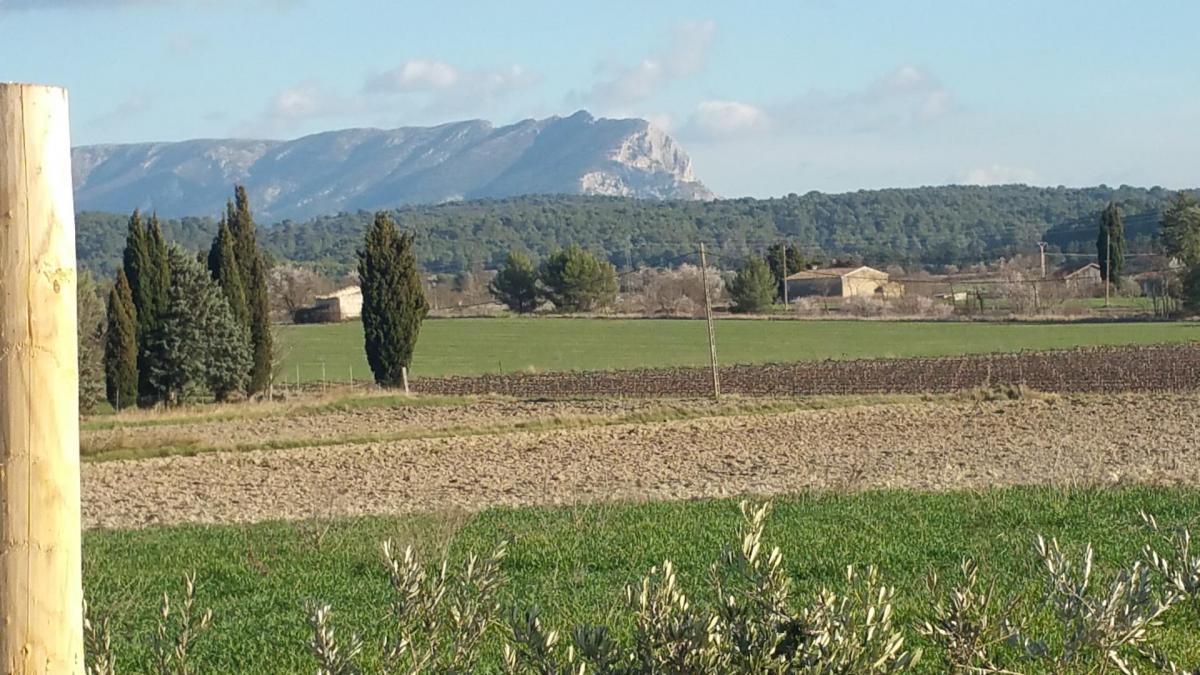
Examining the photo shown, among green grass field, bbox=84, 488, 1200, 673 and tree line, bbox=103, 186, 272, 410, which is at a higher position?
tree line, bbox=103, 186, 272, 410

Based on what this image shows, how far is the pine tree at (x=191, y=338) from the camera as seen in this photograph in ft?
153

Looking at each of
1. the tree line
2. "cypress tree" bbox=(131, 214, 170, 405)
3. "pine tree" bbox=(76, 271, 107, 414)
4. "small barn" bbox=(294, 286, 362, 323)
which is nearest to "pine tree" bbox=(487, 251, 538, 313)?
"small barn" bbox=(294, 286, 362, 323)

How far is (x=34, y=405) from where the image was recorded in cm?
322

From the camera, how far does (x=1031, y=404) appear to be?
3766 cm

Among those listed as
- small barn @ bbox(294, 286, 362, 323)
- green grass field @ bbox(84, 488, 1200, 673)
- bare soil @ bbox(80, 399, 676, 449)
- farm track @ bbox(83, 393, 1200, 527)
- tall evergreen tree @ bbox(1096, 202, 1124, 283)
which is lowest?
farm track @ bbox(83, 393, 1200, 527)

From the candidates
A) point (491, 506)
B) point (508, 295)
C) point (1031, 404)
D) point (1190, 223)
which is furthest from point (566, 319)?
point (491, 506)

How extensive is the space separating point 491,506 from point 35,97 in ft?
54.2

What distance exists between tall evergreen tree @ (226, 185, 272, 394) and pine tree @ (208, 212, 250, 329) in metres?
0.39

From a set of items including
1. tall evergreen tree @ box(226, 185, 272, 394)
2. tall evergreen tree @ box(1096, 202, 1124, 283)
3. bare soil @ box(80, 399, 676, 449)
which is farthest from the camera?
tall evergreen tree @ box(1096, 202, 1124, 283)

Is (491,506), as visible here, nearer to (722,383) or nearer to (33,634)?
(33,634)

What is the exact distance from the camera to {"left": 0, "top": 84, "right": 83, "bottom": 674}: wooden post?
319 centimetres

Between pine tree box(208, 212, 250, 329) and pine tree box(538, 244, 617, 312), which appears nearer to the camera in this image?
pine tree box(208, 212, 250, 329)

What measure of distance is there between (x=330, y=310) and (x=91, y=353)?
55.4 metres

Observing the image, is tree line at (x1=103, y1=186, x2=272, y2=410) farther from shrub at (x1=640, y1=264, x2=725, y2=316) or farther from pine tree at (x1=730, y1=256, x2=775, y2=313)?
pine tree at (x1=730, y1=256, x2=775, y2=313)
